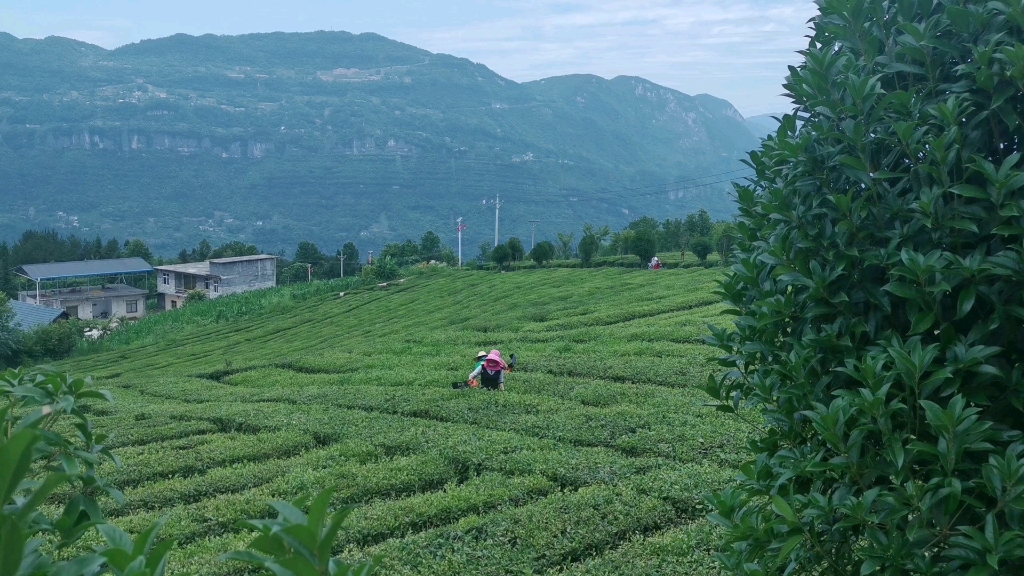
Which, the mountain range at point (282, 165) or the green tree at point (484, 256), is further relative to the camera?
the mountain range at point (282, 165)

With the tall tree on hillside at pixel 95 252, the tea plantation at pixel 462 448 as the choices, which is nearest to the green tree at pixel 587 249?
the tea plantation at pixel 462 448

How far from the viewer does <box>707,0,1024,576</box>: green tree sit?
264cm

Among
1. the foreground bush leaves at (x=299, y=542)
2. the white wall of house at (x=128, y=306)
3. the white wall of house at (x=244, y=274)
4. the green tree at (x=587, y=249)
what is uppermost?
the foreground bush leaves at (x=299, y=542)

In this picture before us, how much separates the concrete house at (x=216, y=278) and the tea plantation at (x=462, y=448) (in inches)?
1520

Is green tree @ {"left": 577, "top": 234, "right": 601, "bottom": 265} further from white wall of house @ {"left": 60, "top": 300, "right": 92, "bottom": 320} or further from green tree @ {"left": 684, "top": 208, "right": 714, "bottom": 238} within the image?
white wall of house @ {"left": 60, "top": 300, "right": 92, "bottom": 320}

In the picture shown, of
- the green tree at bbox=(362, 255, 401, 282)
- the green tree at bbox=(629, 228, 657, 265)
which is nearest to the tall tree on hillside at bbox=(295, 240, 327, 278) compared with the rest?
the green tree at bbox=(362, 255, 401, 282)

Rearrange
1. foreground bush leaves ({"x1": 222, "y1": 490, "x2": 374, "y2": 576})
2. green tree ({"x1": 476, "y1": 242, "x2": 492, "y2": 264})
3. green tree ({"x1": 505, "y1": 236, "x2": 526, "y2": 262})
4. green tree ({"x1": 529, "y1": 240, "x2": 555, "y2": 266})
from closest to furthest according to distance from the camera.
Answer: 1. foreground bush leaves ({"x1": 222, "y1": 490, "x2": 374, "y2": 576})
2. green tree ({"x1": 529, "y1": 240, "x2": 555, "y2": 266})
3. green tree ({"x1": 505, "y1": 236, "x2": 526, "y2": 262})
4. green tree ({"x1": 476, "y1": 242, "x2": 492, "y2": 264})

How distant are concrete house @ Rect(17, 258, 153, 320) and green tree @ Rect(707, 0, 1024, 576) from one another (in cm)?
5522

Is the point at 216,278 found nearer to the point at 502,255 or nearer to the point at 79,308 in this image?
the point at 79,308

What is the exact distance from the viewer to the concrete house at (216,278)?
184ft

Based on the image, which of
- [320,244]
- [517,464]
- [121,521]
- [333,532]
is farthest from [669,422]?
[320,244]

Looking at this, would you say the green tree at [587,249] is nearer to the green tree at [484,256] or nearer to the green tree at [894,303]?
the green tree at [484,256]

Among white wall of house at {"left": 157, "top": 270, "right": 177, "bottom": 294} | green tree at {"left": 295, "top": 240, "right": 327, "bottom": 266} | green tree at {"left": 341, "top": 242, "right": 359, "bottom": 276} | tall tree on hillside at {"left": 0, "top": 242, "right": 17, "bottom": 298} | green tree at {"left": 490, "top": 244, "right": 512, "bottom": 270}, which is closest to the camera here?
green tree at {"left": 490, "top": 244, "right": 512, "bottom": 270}

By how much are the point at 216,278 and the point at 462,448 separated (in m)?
51.1
